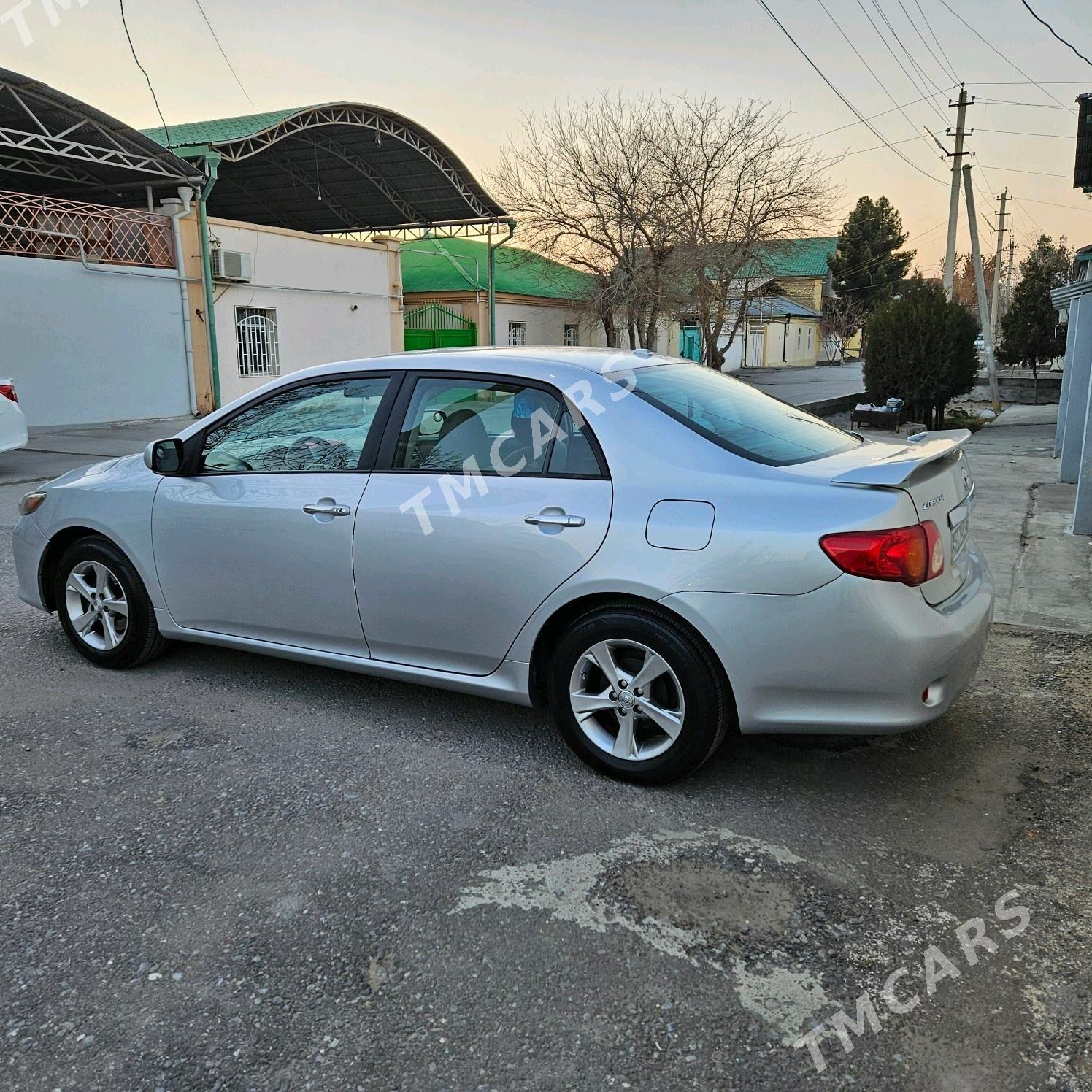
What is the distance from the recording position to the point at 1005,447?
583 inches

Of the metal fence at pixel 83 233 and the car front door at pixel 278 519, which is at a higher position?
the metal fence at pixel 83 233

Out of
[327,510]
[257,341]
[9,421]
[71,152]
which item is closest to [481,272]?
[257,341]

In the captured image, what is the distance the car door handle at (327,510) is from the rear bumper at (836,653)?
4.59 feet

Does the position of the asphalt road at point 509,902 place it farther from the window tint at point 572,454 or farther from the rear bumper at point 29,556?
the window tint at point 572,454

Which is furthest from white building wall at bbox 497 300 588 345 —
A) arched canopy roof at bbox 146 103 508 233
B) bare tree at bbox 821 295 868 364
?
bare tree at bbox 821 295 868 364

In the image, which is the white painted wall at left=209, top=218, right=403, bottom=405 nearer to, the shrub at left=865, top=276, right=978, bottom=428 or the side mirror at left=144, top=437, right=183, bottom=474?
the shrub at left=865, top=276, right=978, bottom=428

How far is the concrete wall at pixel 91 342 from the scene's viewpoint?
1622 cm

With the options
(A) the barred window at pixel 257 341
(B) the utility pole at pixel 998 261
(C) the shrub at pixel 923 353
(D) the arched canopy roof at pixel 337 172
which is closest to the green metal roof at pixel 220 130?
(D) the arched canopy roof at pixel 337 172

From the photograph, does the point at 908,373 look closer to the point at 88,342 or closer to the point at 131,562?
the point at 88,342

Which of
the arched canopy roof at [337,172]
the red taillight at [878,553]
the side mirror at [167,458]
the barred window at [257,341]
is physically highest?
the arched canopy roof at [337,172]

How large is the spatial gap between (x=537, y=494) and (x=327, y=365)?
1.36 meters

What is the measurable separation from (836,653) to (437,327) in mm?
31323

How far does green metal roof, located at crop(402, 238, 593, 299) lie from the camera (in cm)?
3281

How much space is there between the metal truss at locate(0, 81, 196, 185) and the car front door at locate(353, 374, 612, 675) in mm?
16027
